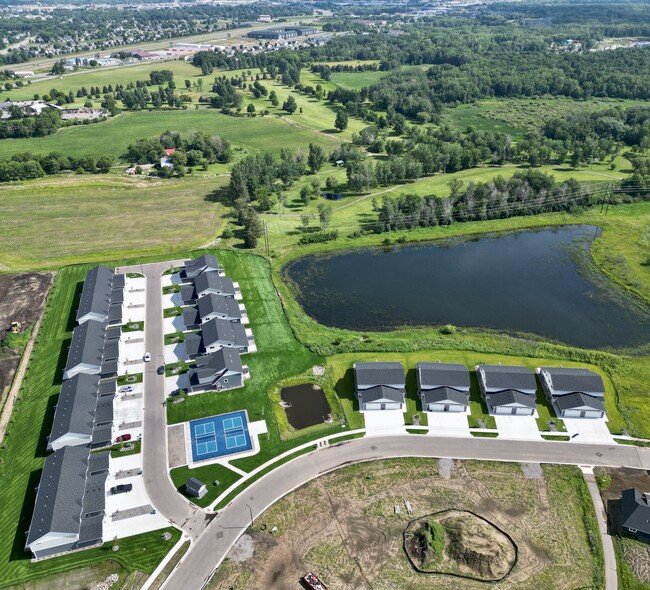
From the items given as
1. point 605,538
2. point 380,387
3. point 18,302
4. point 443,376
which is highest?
point 18,302

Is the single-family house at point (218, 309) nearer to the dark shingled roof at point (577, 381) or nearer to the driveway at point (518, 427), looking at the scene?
the driveway at point (518, 427)

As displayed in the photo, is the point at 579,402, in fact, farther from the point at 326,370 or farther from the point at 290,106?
the point at 290,106

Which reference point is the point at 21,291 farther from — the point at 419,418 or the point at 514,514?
the point at 514,514

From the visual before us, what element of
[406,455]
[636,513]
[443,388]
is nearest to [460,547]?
[406,455]

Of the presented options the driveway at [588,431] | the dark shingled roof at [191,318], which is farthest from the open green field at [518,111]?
the dark shingled roof at [191,318]

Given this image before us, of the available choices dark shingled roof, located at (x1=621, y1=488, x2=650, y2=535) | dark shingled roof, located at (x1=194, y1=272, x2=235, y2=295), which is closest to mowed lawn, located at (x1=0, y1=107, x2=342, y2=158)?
dark shingled roof, located at (x1=194, y1=272, x2=235, y2=295)

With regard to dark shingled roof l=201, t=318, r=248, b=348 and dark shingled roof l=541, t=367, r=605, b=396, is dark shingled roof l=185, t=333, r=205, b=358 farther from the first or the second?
dark shingled roof l=541, t=367, r=605, b=396

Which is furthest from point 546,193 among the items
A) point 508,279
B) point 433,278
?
point 433,278
